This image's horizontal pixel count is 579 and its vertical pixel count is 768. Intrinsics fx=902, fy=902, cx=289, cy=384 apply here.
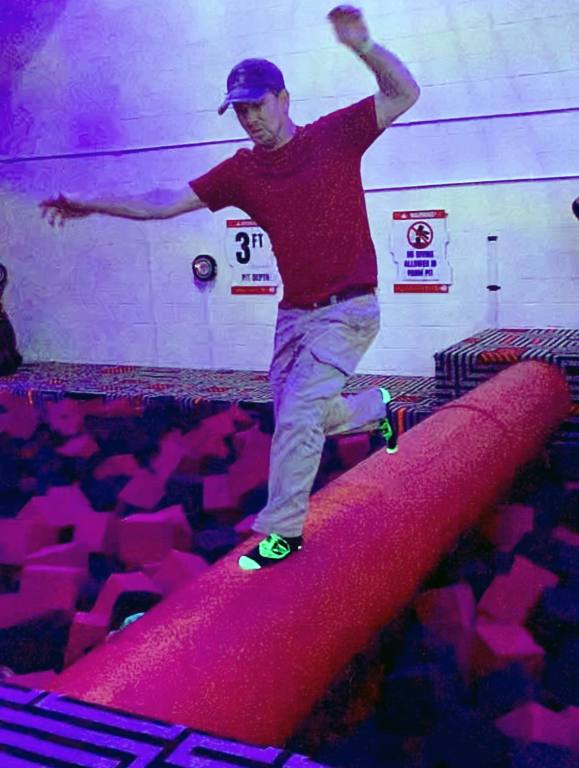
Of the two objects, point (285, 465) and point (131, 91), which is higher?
point (131, 91)

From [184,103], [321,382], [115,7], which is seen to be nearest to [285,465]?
[321,382]

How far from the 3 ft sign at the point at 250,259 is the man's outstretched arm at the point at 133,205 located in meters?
2.24

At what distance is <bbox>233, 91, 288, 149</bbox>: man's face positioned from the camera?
5.61ft

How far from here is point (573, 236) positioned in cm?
369

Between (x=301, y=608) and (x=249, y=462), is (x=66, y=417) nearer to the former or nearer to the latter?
(x=249, y=462)

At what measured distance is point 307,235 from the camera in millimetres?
1807

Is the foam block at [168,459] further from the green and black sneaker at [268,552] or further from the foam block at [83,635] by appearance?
the green and black sneaker at [268,552]

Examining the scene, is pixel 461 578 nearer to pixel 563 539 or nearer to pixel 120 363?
pixel 563 539

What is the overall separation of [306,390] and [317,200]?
1.24 feet

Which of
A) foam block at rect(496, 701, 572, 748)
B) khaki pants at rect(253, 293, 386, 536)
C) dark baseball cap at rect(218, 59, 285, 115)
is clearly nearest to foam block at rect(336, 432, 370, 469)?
khaki pants at rect(253, 293, 386, 536)

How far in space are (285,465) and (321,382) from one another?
18 centimetres

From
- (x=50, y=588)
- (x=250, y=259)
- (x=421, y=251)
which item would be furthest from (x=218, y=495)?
(x=250, y=259)

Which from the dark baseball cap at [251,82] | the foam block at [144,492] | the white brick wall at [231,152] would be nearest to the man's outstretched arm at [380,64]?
the dark baseball cap at [251,82]

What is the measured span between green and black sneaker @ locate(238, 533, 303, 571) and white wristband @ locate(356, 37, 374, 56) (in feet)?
2.85
